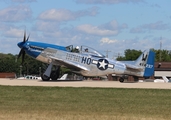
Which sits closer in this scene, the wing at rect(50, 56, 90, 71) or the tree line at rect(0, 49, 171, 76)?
the wing at rect(50, 56, 90, 71)

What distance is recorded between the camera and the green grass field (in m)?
12.7

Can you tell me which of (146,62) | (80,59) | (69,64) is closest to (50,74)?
(69,64)

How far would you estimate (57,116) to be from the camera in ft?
41.0

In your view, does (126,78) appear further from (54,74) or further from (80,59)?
(54,74)

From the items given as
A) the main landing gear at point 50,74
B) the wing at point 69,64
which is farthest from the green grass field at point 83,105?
the wing at point 69,64

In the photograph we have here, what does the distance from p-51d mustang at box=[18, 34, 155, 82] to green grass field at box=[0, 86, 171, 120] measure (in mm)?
11452

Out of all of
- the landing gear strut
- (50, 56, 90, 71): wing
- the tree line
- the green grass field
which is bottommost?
the green grass field

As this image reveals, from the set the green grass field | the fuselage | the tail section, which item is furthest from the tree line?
the green grass field

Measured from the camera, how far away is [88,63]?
110ft

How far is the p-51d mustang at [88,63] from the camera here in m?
33.3

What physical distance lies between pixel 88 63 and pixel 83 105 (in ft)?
58.3

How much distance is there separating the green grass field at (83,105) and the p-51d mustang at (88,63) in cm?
1145

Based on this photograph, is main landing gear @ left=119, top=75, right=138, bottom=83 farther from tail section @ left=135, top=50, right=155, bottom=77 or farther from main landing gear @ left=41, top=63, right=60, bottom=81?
main landing gear @ left=41, top=63, right=60, bottom=81

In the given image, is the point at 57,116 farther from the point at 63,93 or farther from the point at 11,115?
the point at 63,93
